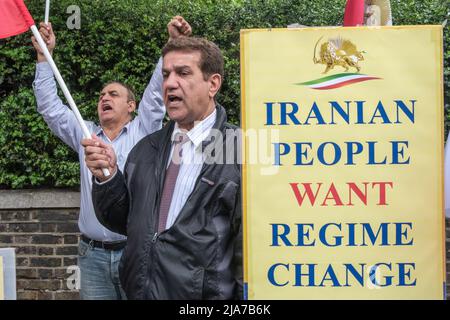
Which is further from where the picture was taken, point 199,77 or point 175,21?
point 175,21

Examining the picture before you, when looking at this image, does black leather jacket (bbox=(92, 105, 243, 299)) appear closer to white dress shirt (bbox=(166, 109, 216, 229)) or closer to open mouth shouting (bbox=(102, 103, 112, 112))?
white dress shirt (bbox=(166, 109, 216, 229))

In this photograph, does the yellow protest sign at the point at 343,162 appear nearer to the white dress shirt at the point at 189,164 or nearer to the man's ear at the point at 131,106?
the white dress shirt at the point at 189,164

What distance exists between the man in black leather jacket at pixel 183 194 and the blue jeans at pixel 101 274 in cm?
131

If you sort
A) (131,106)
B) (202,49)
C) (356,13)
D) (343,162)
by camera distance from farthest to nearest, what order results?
(131,106) < (356,13) < (202,49) < (343,162)

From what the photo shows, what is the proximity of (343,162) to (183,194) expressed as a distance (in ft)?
2.06

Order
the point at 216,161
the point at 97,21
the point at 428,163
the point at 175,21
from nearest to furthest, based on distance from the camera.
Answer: the point at 428,163
the point at 216,161
the point at 175,21
the point at 97,21

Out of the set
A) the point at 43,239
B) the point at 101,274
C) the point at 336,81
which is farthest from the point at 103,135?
the point at 336,81

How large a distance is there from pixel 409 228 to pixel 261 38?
34.8 inches

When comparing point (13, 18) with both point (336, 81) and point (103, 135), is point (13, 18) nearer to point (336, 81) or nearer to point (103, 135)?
point (103, 135)

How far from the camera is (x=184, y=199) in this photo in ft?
10.2

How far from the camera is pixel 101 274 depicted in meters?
4.63
